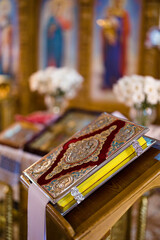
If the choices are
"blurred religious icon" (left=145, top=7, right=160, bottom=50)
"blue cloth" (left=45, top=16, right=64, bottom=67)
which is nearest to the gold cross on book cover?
"blurred religious icon" (left=145, top=7, right=160, bottom=50)

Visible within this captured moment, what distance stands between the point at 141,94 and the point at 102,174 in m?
0.95

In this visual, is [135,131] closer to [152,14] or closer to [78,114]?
[78,114]

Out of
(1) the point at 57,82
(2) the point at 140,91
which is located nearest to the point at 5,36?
(1) the point at 57,82

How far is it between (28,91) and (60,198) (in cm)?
413

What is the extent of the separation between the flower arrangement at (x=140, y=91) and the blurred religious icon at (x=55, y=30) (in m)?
2.85

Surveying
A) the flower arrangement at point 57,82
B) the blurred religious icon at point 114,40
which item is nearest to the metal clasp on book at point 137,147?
the flower arrangement at point 57,82

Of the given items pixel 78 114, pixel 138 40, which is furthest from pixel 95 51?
pixel 78 114

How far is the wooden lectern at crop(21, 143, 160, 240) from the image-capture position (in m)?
0.78

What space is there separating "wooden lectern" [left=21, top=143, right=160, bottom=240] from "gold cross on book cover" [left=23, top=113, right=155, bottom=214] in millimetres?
26

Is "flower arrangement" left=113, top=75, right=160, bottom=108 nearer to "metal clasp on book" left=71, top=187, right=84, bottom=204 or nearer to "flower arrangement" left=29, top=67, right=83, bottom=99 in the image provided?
"flower arrangement" left=29, top=67, right=83, bottom=99

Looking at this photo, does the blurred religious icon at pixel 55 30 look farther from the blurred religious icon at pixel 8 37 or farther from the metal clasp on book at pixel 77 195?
the metal clasp on book at pixel 77 195

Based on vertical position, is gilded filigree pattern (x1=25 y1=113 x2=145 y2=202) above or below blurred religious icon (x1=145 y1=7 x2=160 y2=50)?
below

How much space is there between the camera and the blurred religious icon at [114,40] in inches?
154

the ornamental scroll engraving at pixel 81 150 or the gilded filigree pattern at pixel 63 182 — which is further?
the ornamental scroll engraving at pixel 81 150
